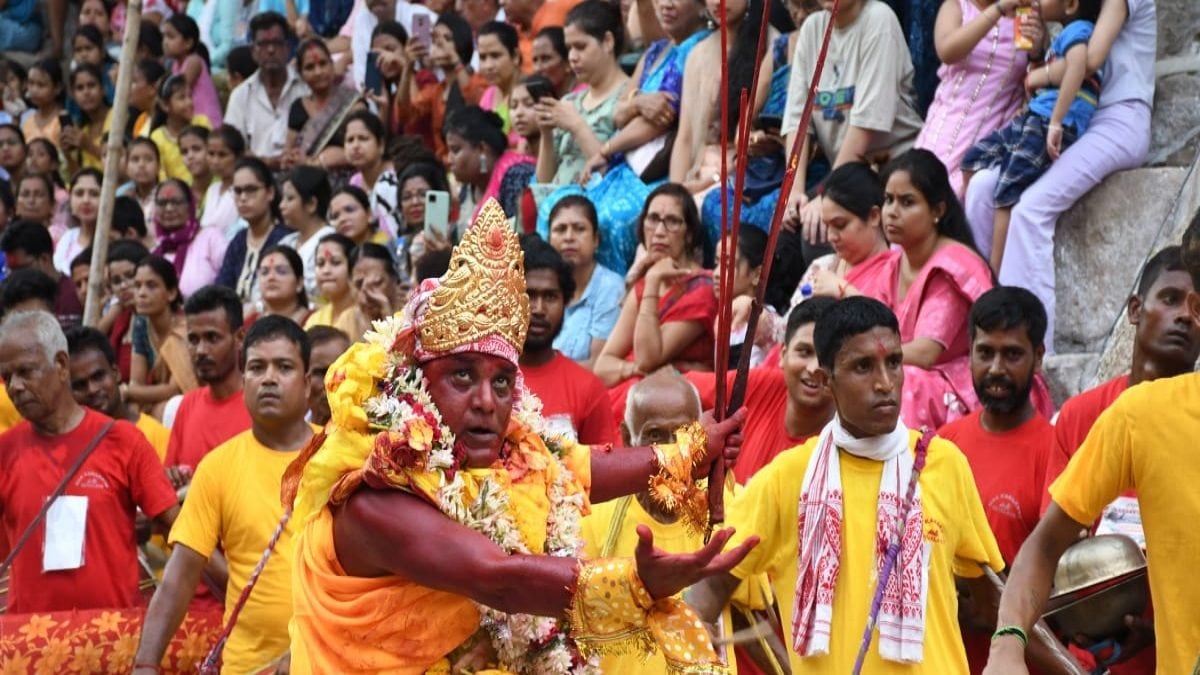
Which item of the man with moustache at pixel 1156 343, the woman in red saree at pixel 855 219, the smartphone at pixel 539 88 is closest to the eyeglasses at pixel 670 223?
the woman in red saree at pixel 855 219

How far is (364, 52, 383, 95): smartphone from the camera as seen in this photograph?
45.4 ft

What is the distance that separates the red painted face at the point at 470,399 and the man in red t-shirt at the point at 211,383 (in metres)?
4.39

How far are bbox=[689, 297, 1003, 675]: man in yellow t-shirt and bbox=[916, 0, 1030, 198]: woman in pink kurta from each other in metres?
3.19

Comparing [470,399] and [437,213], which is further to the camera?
[437,213]

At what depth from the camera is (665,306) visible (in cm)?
858

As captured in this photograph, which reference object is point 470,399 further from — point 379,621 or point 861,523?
point 861,523

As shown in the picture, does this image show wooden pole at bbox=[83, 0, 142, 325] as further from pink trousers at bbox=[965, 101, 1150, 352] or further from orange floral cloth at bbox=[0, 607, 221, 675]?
pink trousers at bbox=[965, 101, 1150, 352]

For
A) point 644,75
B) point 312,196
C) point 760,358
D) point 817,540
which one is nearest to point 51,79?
point 312,196

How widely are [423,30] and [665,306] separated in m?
5.53

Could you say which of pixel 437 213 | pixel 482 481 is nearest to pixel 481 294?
pixel 482 481

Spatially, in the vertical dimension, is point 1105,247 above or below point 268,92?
below

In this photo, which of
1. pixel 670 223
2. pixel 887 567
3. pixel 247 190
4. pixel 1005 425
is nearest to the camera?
pixel 887 567

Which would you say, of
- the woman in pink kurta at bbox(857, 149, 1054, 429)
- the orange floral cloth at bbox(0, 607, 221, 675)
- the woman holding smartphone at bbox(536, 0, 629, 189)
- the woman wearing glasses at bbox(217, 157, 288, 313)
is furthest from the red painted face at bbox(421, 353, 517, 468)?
the woman wearing glasses at bbox(217, 157, 288, 313)

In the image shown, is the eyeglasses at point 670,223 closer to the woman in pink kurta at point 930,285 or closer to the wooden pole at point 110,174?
the woman in pink kurta at point 930,285
